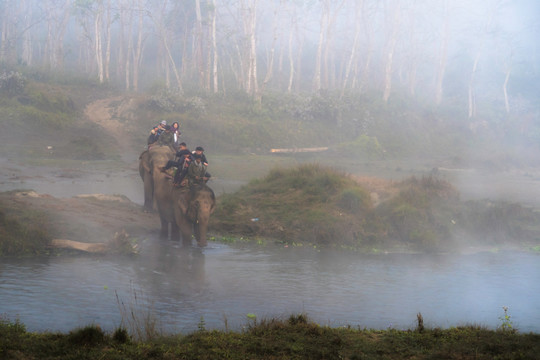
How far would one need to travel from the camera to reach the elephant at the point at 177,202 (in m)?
12.6

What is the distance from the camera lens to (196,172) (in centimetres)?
1262

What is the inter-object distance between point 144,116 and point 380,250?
2473 centimetres

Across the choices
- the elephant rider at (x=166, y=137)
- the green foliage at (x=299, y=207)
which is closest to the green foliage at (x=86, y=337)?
the green foliage at (x=299, y=207)

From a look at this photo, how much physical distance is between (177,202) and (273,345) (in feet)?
23.4

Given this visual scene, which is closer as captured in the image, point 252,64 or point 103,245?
point 103,245

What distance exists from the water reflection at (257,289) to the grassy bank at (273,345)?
131 cm

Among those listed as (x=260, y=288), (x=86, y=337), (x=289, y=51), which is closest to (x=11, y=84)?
(x=289, y=51)

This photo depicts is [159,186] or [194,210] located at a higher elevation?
[159,186]

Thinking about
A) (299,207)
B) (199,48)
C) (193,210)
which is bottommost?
(299,207)

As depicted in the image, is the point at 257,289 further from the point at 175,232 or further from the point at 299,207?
the point at 299,207

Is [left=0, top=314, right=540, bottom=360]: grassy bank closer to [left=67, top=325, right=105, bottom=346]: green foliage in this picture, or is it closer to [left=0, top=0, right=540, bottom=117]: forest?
[left=67, top=325, right=105, bottom=346]: green foliage

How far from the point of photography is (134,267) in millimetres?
11273

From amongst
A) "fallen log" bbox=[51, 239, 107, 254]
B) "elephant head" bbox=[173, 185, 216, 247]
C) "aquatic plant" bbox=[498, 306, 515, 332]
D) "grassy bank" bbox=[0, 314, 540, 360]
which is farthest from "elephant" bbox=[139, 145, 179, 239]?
"aquatic plant" bbox=[498, 306, 515, 332]

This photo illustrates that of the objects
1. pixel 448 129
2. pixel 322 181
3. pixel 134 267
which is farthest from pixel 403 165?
pixel 134 267
